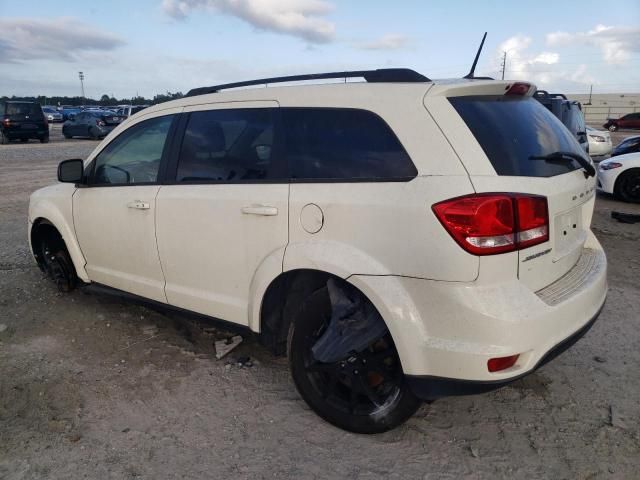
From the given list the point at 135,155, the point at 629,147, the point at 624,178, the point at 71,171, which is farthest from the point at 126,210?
the point at 629,147

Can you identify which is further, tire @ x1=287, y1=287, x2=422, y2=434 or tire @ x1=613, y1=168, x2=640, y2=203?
tire @ x1=613, y1=168, x2=640, y2=203

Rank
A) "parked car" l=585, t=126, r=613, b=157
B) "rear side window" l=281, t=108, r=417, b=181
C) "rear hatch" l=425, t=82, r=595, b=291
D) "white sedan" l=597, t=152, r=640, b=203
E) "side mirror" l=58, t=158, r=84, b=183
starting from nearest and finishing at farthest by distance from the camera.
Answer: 1. "rear hatch" l=425, t=82, r=595, b=291
2. "rear side window" l=281, t=108, r=417, b=181
3. "side mirror" l=58, t=158, r=84, b=183
4. "white sedan" l=597, t=152, r=640, b=203
5. "parked car" l=585, t=126, r=613, b=157

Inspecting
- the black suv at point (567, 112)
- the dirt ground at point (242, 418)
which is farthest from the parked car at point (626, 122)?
the dirt ground at point (242, 418)

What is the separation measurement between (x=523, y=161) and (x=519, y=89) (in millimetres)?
546

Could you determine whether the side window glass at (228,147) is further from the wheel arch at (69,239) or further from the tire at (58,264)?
the tire at (58,264)

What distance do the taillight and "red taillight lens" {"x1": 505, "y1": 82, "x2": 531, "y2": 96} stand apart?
2.38 ft

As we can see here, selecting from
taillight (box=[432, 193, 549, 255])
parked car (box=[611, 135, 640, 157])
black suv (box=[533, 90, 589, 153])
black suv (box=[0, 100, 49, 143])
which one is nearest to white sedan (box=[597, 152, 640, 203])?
black suv (box=[533, 90, 589, 153])

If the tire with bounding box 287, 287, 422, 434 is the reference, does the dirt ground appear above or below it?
below

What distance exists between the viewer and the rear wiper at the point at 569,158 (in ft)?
8.57

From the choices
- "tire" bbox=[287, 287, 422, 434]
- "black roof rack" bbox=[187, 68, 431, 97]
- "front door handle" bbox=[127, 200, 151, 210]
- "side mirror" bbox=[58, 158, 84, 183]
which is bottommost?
"tire" bbox=[287, 287, 422, 434]

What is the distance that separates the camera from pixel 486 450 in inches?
105

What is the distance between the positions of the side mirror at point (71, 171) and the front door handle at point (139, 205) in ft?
2.35

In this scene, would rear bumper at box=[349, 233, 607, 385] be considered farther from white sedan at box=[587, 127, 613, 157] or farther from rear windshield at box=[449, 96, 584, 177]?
white sedan at box=[587, 127, 613, 157]

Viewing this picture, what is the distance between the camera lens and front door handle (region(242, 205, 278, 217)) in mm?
2857
